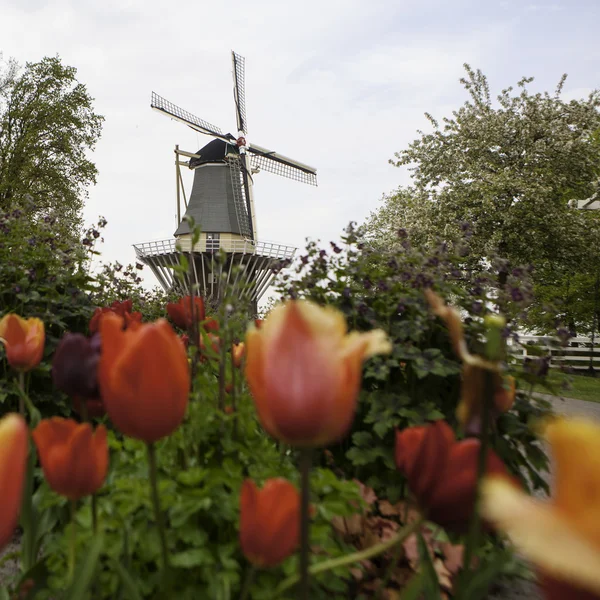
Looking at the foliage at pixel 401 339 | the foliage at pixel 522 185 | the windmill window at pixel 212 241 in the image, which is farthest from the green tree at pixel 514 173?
the foliage at pixel 401 339

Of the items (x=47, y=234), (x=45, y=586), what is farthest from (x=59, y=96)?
(x=45, y=586)

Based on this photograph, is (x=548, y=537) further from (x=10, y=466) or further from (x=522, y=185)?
(x=522, y=185)

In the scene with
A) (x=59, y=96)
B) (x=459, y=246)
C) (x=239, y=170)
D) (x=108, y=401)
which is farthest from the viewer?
(x=239, y=170)

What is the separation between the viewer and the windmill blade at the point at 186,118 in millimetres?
26328

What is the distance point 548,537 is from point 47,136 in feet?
85.5

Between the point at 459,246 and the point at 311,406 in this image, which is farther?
the point at 459,246

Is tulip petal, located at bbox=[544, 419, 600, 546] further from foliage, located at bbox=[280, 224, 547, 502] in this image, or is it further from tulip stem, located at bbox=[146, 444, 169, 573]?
foliage, located at bbox=[280, 224, 547, 502]

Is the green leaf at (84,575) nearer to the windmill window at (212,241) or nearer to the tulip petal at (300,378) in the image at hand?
the tulip petal at (300,378)

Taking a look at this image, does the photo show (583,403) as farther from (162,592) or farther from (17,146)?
(17,146)

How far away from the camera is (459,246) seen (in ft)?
10.4

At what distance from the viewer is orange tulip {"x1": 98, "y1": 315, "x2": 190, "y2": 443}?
768 mm

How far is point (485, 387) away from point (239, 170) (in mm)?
27458

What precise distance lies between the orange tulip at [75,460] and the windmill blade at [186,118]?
2765 cm

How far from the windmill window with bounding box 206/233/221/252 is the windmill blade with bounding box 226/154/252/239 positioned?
1.24 metres
